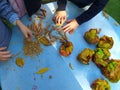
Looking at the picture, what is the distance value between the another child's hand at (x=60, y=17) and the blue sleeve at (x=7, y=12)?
179 mm

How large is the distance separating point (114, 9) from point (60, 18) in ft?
1.63

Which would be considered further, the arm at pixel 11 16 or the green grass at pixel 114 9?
the green grass at pixel 114 9

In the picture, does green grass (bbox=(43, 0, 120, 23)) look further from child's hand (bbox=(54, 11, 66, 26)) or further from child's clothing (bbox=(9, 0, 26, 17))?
child's clothing (bbox=(9, 0, 26, 17))

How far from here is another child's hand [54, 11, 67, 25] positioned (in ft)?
3.97

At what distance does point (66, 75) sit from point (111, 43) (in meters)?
0.25

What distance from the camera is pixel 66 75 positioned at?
43.8 inches

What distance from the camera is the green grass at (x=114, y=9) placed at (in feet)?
5.11

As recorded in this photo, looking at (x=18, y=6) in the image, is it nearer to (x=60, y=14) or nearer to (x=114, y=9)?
(x=60, y=14)

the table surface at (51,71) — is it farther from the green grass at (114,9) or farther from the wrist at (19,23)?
the green grass at (114,9)

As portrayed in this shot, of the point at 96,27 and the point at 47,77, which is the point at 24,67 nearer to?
the point at 47,77

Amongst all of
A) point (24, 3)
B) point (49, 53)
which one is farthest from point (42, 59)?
point (24, 3)

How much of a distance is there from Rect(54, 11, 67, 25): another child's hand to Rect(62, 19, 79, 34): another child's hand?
3 cm

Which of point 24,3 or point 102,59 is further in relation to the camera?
point 24,3

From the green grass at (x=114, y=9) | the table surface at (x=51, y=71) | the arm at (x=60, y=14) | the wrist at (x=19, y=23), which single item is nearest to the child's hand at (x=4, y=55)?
the table surface at (x=51, y=71)
